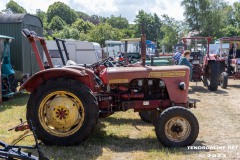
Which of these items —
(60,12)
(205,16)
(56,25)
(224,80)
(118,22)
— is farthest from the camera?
(118,22)

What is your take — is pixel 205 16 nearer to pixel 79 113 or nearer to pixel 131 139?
pixel 131 139

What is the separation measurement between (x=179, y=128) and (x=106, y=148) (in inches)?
43.1

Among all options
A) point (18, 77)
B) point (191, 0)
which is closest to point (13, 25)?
point (18, 77)

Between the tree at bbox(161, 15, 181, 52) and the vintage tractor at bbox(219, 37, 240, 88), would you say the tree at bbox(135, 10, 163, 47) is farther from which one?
the vintage tractor at bbox(219, 37, 240, 88)

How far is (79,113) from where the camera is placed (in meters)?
4.92

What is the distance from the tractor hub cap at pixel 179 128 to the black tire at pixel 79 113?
1073 mm

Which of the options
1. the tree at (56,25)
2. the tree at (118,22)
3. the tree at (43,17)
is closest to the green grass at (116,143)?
the tree at (56,25)

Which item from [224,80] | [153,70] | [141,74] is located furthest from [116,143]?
[224,80]

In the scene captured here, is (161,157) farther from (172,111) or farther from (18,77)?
(18,77)

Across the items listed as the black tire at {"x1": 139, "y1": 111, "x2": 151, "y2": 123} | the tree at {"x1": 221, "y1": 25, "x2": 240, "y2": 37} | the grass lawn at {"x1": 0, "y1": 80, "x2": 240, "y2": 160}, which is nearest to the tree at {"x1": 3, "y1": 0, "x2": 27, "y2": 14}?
the tree at {"x1": 221, "y1": 25, "x2": 240, "y2": 37}

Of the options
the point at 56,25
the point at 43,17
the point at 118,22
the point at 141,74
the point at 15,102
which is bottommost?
the point at 15,102

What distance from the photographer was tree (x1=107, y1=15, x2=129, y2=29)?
9150 cm

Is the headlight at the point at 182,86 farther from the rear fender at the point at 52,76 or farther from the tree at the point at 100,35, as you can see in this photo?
the tree at the point at 100,35

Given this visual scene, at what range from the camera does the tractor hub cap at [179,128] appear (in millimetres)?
4883
